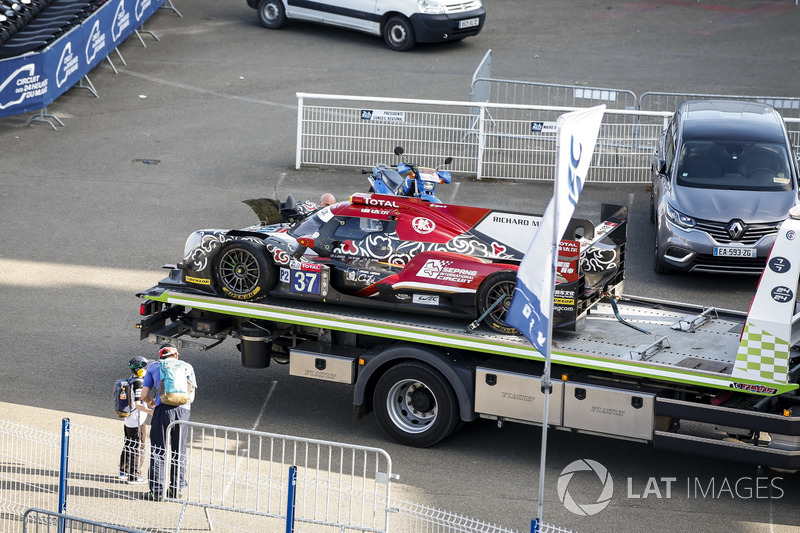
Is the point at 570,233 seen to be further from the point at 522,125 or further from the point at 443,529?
the point at 522,125

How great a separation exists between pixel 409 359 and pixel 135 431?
2.56m

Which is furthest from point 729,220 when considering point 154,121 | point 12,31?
point 12,31

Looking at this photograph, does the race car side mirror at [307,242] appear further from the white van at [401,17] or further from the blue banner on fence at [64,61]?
the white van at [401,17]

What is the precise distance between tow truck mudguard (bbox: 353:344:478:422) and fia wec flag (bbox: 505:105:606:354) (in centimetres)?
240

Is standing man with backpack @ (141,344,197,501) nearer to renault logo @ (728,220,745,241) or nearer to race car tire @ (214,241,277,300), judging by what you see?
race car tire @ (214,241,277,300)

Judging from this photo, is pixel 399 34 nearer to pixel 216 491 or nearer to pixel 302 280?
pixel 302 280

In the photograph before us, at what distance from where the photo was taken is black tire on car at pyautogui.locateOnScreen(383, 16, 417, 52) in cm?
2572

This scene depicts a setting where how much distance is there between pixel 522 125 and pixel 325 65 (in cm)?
713

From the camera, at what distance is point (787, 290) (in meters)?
9.30

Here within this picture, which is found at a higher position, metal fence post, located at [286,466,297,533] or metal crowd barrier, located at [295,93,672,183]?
metal crowd barrier, located at [295,93,672,183]

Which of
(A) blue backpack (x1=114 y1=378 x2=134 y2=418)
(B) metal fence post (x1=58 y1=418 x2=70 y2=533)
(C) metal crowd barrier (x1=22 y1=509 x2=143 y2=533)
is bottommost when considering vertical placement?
(C) metal crowd barrier (x1=22 y1=509 x2=143 y2=533)

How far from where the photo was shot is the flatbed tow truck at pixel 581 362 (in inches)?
373

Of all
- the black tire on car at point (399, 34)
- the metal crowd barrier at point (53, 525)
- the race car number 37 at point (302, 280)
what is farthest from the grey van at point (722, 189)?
the black tire on car at point (399, 34)

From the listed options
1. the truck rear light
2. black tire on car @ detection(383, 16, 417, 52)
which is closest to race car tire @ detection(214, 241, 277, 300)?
the truck rear light
